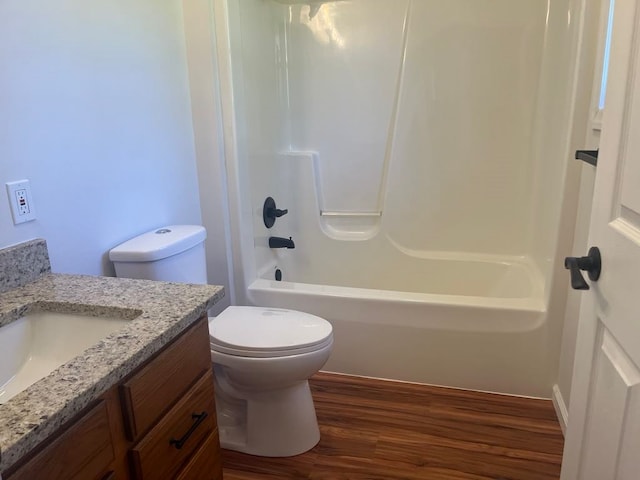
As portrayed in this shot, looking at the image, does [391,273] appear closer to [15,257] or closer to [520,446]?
[520,446]

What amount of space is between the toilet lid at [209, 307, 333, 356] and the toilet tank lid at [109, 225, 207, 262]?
→ 0.31 metres

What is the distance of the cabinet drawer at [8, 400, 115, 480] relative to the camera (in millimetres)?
719

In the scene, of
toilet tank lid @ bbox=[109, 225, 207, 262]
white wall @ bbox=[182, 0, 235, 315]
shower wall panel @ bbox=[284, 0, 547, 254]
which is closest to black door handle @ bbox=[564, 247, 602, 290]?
toilet tank lid @ bbox=[109, 225, 207, 262]

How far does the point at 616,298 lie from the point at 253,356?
109 centimetres

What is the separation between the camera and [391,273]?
277cm

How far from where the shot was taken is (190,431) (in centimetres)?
113

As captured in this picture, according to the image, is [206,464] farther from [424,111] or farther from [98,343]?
[424,111]

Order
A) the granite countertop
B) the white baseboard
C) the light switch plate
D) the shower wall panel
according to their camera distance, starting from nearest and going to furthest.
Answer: the granite countertop → the light switch plate → the white baseboard → the shower wall panel

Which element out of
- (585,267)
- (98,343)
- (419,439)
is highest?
(585,267)

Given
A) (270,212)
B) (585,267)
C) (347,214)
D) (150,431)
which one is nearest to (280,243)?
(270,212)

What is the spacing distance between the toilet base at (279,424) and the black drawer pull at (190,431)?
2.02ft

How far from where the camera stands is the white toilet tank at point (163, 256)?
5.24 ft

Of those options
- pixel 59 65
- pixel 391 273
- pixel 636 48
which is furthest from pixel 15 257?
pixel 391 273

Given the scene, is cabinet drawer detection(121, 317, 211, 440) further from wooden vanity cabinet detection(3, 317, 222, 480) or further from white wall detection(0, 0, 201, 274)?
white wall detection(0, 0, 201, 274)
